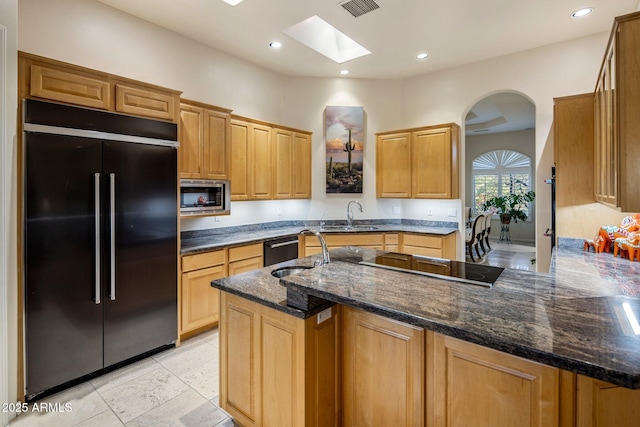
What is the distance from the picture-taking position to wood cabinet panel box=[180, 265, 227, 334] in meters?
3.03

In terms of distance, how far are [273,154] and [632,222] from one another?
3.78m

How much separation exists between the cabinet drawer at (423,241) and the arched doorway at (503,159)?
4.53m

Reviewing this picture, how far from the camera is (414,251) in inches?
170

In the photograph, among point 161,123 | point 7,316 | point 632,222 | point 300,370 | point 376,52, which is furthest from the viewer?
point 376,52

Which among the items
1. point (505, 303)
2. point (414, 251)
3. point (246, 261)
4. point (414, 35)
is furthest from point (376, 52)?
point (505, 303)

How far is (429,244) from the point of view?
4160 mm

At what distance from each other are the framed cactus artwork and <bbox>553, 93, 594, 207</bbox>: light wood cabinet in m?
2.54

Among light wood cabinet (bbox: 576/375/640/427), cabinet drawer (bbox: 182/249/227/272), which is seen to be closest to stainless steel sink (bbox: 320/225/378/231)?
cabinet drawer (bbox: 182/249/227/272)

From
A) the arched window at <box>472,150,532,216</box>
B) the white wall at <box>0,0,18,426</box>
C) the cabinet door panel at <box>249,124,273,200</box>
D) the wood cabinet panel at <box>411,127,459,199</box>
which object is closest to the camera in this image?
the white wall at <box>0,0,18,426</box>

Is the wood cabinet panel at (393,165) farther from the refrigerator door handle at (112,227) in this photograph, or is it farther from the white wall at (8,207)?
the white wall at (8,207)

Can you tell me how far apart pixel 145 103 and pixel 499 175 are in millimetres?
9500

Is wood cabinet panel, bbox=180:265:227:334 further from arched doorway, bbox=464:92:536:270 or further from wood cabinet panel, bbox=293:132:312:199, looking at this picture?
arched doorway, bbox=464:92:536:270

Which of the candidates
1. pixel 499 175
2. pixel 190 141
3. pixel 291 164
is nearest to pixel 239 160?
pixel 190 141

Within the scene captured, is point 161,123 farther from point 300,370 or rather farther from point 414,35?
point 414,35
